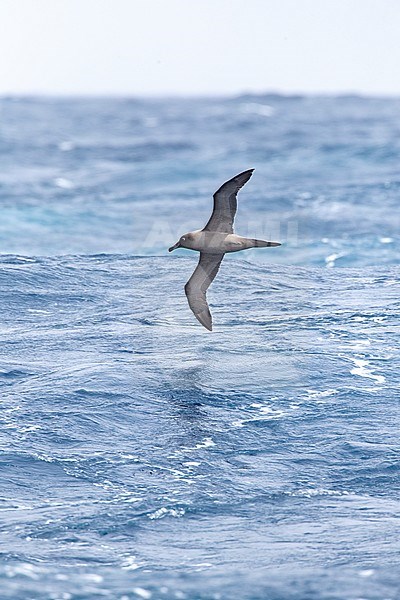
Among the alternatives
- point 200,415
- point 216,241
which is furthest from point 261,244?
point 200,415

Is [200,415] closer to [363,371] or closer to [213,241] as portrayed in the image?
[213,241]

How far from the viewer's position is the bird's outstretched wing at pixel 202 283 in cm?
2227

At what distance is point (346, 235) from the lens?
143ft

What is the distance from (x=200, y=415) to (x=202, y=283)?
10.8ft

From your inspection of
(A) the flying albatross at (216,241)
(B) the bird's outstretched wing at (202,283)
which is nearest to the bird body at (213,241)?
(A) the flying albatross at (216,241)

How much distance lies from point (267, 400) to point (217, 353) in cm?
329

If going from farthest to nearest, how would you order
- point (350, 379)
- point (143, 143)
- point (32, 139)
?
1. point (32, 139)
2. point (143, 143)
3. point (350, 379)

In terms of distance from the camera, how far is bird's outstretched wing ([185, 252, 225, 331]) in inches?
877

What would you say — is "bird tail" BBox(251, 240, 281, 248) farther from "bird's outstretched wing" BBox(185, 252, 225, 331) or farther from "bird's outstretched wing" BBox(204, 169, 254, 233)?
"bird's outstretched wing" BBox(185, 252, 225, 331)

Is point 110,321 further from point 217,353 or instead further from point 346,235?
point 346,235

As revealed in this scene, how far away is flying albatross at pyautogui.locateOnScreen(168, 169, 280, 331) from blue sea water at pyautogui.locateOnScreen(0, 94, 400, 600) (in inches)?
78.0

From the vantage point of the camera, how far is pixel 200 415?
20.9m

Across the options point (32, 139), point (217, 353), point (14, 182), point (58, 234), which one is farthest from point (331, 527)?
point (32, 139)

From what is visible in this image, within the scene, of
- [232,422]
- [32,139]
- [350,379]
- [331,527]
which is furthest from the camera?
[32,139]
